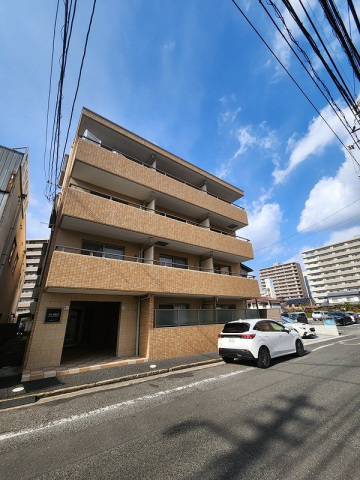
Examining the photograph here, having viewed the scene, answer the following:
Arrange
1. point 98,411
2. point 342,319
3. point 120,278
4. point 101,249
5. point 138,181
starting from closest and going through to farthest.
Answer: point 98,411
point 120,278
point 101,249
point 138,181
point 342,319

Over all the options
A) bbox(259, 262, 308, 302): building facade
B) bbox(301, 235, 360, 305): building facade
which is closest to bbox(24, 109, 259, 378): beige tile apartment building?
bbox(301, 235, 360, 305): building facade

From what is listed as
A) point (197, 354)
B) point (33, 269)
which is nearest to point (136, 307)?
point (197, 354)

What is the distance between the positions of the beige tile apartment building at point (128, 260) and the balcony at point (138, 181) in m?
0.06

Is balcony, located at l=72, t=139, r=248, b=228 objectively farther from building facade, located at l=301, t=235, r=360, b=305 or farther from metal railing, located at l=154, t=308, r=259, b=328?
building facade, located at l=301, t=235, r=360, b=305

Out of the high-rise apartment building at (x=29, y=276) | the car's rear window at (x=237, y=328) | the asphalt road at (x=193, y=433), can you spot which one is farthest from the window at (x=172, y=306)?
the high-rise apartment building at (x=29, y=276)

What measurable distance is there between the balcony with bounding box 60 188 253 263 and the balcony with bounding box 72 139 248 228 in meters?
1.08

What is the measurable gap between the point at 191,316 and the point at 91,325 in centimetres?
731

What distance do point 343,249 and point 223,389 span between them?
10035 centimetres

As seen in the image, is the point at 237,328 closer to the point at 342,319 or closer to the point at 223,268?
the point at 223,268

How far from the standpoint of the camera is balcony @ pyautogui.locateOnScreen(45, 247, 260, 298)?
25.9ft

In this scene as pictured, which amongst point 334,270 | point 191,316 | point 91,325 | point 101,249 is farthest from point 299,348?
point 334,270

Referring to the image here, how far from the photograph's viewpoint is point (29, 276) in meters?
53.8

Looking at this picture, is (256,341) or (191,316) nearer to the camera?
A: (256,341)

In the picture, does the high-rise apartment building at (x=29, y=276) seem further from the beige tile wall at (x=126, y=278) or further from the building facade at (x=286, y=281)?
the building facade at (x=286, y=281)
